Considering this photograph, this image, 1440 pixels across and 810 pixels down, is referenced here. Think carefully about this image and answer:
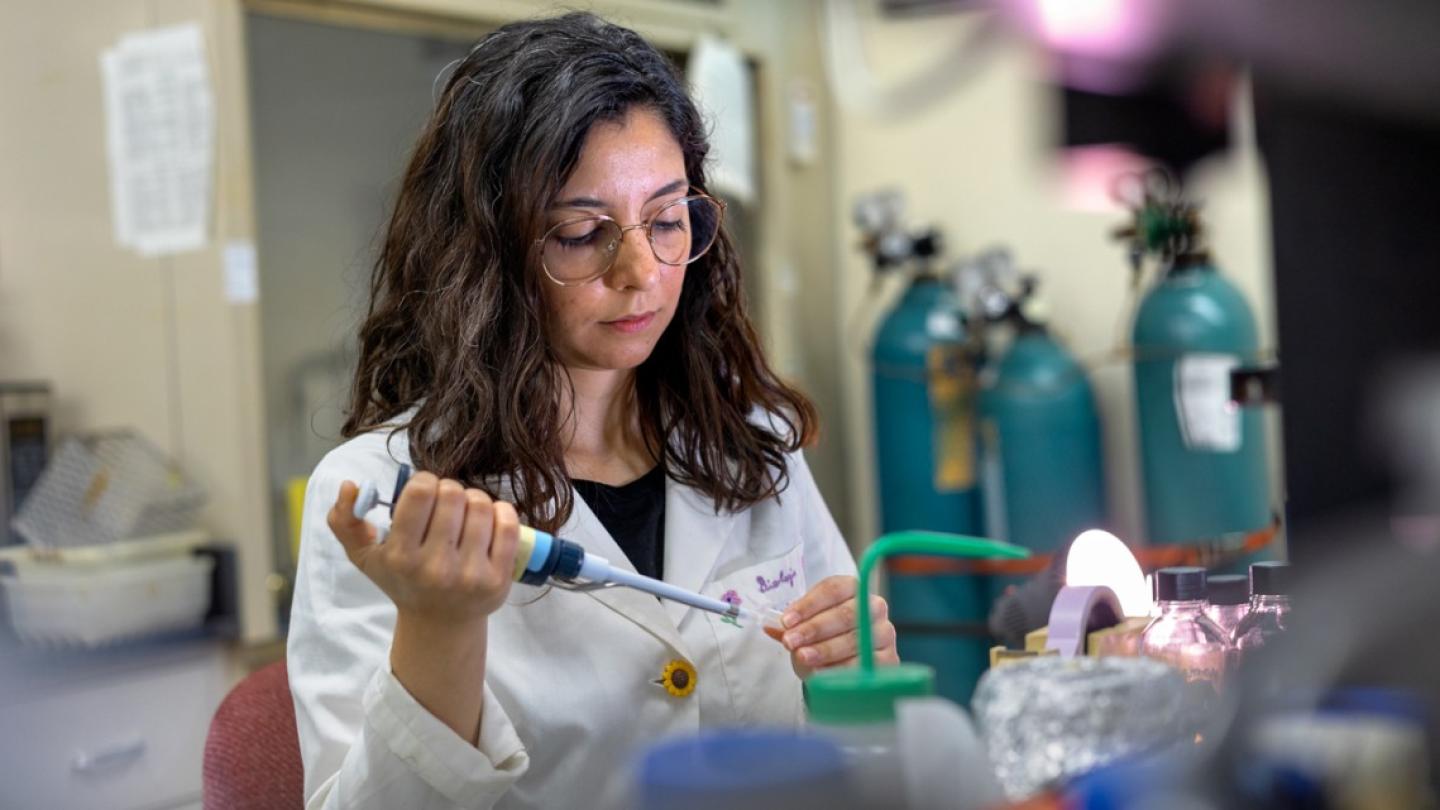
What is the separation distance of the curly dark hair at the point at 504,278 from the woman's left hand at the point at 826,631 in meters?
0.28

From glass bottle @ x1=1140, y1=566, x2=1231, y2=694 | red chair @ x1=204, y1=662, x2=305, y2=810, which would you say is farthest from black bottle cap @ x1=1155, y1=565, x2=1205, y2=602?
red chair @ x1=204, y1=662, x2=305, y2=810

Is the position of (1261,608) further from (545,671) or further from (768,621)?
(545,671)

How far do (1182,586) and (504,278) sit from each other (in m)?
0.66

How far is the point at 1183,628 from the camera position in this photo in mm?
879

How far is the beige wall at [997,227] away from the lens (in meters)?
3.27

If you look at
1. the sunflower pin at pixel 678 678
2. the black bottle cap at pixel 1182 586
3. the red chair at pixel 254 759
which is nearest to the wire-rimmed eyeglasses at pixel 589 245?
the sunflower pin at pixel 678 678

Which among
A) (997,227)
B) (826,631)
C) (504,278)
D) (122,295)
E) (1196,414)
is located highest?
(997,227)

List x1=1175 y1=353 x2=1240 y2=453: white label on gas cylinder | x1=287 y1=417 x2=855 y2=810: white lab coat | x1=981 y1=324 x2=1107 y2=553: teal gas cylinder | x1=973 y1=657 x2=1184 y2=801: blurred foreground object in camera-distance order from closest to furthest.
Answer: x1=973 y1=657 x2=1184 y2=801: blurred foreground object
x1=287 y1=417 x2=855 y2=810: white lab coat
x1=1175 y1=353 x2=1240 y2=453: white label on gas cylinder
x1=981 y1=324 x2=1107 y2=553: teal gas cylinder

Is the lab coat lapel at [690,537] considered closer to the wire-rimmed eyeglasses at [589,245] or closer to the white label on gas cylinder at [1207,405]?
the wire-rimmed eyeglasses at [589,245]

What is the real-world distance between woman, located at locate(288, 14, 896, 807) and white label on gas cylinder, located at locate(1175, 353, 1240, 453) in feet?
5.23

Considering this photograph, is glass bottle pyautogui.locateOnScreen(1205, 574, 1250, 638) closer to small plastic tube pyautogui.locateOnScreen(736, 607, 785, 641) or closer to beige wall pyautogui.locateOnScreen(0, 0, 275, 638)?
small plastic tube pyautogui.locateOnScreen(736, 607, 785, 641)

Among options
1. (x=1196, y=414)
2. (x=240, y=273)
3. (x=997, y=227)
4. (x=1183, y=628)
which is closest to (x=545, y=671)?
(x=1183, y=628)

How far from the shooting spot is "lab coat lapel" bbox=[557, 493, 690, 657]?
1229mm

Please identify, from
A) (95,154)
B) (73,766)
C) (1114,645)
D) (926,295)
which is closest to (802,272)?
(926,295)
